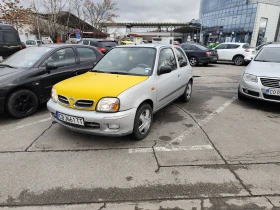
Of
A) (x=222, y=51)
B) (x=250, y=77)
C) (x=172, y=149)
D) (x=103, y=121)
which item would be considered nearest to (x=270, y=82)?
(x=250, y=77)

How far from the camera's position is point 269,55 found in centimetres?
639

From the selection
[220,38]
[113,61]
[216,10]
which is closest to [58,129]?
[113,61]

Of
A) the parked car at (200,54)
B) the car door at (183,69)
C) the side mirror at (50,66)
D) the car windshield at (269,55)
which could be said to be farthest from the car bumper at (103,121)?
the parked car at (200,54)

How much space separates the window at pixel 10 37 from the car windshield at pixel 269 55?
1013cm

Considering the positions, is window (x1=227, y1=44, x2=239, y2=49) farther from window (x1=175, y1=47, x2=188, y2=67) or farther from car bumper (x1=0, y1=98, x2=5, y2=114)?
car bumper (x1=0, y1=98, x2=5, y2=114)

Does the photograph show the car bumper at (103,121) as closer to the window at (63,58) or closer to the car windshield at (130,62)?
the car windshield at (130,62)

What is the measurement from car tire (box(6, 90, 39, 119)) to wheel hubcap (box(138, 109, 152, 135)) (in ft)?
8.91

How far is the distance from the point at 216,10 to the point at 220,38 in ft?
25.2

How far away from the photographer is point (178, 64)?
5129mm

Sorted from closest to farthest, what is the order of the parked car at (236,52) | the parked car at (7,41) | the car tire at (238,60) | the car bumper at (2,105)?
the car bumper at (2,105) < the parked car at (7,41) < the parked car at (236,52) < the car tire at (238,60)

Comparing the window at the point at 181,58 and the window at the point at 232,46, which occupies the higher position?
the window at the point at 181,58

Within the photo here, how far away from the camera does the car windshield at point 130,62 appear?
4130 mm

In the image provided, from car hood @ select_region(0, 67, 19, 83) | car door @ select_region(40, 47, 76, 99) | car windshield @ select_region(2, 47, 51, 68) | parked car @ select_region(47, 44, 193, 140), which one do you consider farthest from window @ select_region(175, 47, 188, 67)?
car hood @ select_region(0, 67, 19, 83)

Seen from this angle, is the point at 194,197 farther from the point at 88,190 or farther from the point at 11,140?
the point at 11,140
